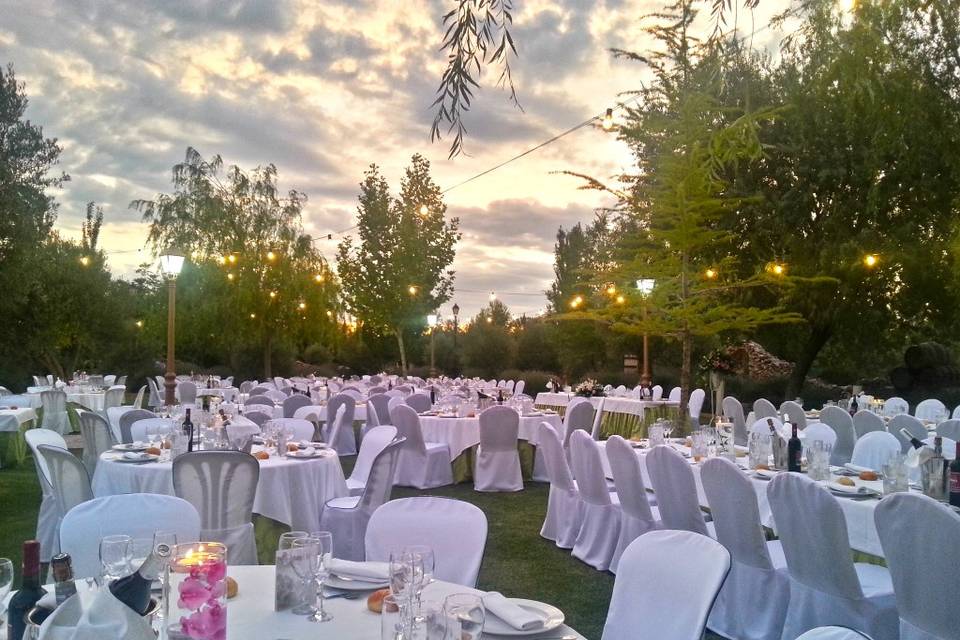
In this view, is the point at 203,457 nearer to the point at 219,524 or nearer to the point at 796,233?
the point at 219,524

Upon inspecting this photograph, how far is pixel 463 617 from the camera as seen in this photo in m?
1.81

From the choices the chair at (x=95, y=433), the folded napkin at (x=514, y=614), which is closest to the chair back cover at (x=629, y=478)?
the folded napkin at (x=514, y=614)

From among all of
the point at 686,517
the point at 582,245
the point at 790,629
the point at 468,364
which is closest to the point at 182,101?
the point at 686,517

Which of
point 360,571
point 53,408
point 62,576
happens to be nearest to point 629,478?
point 360,571

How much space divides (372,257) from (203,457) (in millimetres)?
19037

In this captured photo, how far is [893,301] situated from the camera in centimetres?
1700

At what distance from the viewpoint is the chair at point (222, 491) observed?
16.2 feet

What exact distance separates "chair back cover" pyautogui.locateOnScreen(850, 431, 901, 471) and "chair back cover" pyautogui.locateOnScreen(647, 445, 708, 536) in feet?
6.57

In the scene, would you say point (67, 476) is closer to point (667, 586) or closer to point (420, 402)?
point (667, 586)

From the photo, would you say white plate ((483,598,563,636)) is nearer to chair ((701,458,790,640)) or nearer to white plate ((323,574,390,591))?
white plate ((323,574,390,591))

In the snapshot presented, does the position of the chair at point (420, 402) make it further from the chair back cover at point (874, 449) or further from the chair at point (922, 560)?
the chair at point (922, 560)

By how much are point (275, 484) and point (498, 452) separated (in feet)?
14.4

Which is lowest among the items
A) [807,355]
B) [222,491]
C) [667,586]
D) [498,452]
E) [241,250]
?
[498,452]

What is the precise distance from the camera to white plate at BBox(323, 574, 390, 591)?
2.61m
